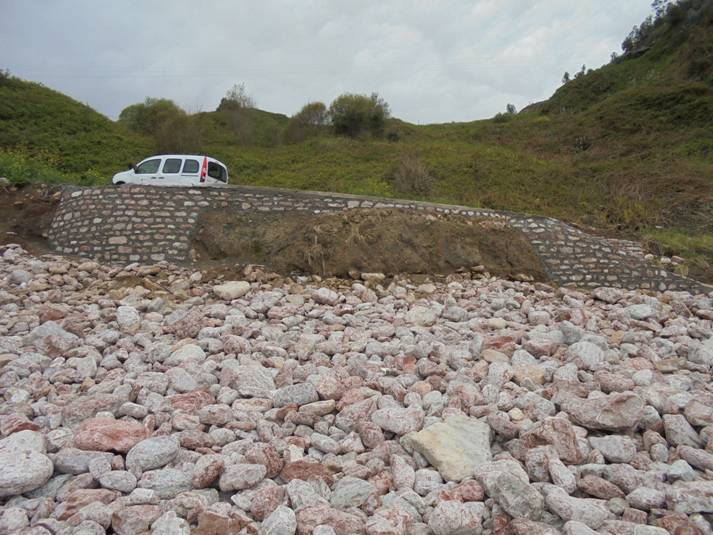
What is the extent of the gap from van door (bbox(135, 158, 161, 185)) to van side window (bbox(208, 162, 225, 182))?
107cm

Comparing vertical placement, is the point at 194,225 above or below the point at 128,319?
above

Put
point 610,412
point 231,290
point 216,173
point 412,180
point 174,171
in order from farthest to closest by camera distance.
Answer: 1. point 412,180
2. point 216,173
3. point 174,171
4. point 231,290
5. point 610,412

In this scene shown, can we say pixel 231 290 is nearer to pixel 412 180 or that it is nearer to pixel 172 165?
pixel 172 165

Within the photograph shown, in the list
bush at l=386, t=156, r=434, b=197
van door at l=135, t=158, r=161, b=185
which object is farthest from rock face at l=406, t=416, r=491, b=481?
bush at l=386, t=156, r=434, b=197

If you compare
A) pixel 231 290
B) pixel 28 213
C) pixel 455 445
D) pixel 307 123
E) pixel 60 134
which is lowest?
pixel 455 445

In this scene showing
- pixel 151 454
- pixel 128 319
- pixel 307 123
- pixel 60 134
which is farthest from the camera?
pixel 307 123

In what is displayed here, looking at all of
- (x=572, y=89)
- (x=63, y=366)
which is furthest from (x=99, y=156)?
(x=572, y=89)

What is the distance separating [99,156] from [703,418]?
21.8 meters

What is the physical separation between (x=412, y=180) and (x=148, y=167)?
8949 mm

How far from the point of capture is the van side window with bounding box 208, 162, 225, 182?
10.1 metres

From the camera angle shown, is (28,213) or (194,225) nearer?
(194,225)

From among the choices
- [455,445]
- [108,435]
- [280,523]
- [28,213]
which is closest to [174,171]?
[28,213]

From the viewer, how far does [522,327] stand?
18.0ft

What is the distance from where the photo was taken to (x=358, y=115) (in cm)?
2772
